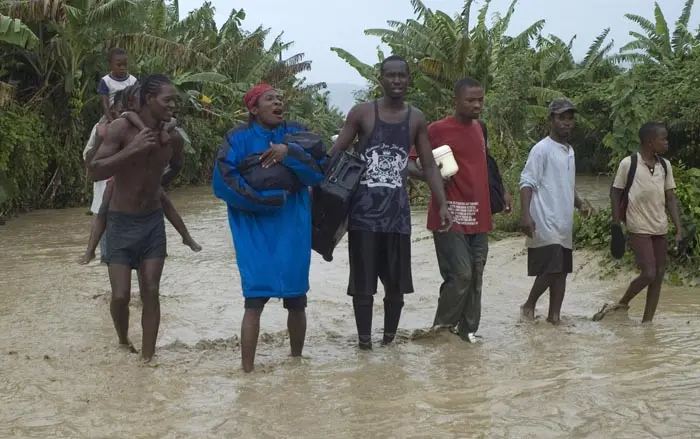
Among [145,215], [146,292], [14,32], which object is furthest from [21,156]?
[146,292]

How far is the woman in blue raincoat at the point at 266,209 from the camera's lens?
5.24 metres

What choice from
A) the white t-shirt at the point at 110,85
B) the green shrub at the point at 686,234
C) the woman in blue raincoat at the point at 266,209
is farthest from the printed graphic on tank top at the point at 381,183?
the white t-shirt at the point at 110,85

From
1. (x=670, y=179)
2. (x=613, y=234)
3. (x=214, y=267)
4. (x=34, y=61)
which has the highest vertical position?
(x=34, y=61)

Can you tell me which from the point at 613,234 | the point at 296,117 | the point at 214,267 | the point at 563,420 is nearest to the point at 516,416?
the point at 563,420

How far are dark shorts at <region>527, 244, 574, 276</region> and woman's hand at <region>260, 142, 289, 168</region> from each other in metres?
2.41

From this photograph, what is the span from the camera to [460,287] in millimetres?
6145

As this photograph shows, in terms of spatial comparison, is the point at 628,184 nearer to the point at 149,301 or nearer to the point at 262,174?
the point at 262,174

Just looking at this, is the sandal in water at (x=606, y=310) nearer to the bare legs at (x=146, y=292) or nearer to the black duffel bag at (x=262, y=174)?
the black duffel bag at (x=262, y=174)

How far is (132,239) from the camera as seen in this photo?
219 inches

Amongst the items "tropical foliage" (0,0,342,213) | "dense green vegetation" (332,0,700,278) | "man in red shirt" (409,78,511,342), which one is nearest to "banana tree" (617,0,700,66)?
"dense green vegetation" (332,0,700,278)

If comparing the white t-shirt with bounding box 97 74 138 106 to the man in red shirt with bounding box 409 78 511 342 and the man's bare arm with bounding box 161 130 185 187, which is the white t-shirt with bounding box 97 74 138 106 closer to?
the man's bare arm with bounding box 161 130 185 187

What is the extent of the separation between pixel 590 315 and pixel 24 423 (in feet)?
15.3

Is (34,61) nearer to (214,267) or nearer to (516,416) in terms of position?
(214,267)

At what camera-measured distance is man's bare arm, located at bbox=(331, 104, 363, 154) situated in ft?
19.0
